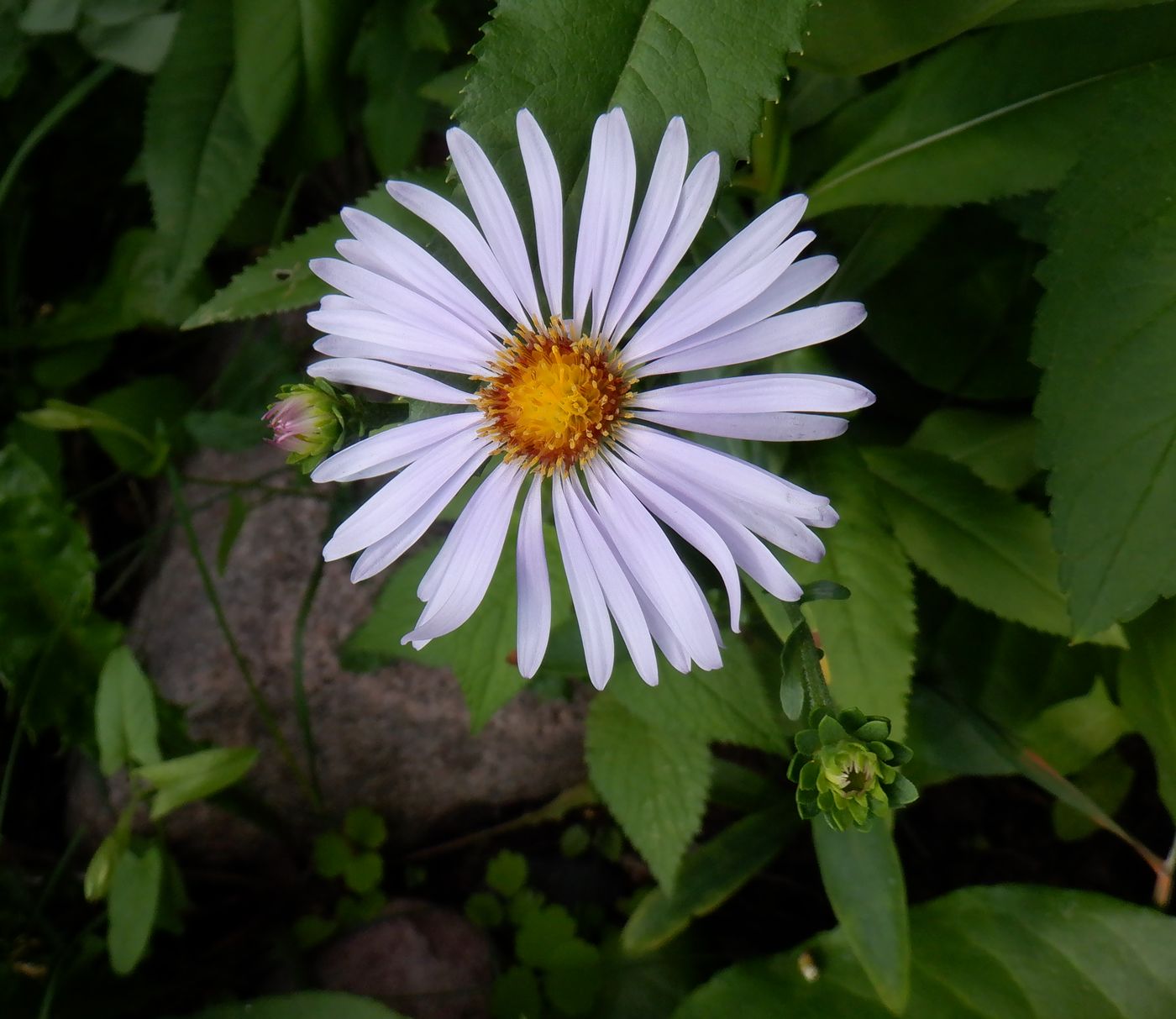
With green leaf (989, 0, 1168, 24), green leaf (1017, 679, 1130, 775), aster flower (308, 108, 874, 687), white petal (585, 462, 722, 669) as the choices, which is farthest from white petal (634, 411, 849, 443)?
green leaf (1017, 679, 1130, 775)

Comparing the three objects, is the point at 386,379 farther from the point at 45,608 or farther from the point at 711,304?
the point at 45,608

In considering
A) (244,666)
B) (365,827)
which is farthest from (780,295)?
(365,827)

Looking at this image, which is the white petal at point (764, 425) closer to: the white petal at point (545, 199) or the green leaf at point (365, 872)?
the white petal at point (545, 199)

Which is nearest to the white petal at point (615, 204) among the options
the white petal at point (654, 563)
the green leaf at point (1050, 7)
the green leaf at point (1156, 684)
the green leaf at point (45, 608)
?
the white petal at point (654, 563)

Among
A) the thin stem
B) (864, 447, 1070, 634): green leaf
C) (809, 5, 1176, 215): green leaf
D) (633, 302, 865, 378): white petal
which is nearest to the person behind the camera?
(633, 302, 865, 378): white petal

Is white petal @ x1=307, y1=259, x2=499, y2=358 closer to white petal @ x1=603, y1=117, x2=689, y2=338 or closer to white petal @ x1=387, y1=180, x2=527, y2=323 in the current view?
white petal @ x1=387, y1=180, x2=527, y2=323
